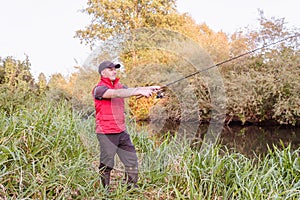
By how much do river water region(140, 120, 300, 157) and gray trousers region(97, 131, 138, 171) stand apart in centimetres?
399

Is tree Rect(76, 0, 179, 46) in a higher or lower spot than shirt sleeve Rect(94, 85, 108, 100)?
higher

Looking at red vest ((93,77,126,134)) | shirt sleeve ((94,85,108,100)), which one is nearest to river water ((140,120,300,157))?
red vest ((93,77,126,134))

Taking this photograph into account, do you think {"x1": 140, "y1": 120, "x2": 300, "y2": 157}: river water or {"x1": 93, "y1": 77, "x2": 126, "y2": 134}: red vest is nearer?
{"x1": 93, "y1": 77, "x2": 126, "y2": 134}: red vest

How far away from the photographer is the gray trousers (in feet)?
8.54

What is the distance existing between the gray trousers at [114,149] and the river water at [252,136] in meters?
3.99

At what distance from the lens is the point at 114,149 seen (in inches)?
103

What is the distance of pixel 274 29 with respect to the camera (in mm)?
12445

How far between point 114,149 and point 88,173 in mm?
296

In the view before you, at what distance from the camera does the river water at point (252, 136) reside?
293 inches

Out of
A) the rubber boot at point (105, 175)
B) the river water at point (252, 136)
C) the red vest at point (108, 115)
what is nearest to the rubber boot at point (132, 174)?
the rubber boot at point (105, 175)

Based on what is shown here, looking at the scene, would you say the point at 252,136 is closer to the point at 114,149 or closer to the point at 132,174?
the point at 132,174

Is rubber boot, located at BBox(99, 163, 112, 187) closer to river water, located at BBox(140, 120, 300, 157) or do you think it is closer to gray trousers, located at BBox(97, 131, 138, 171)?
gray trousers, located at BBox(97, 131, 138, 171)

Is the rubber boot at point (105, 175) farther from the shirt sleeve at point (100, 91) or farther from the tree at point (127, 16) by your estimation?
the tree at point (127, 16)

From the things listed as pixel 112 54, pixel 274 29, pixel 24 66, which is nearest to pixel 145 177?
pixel 112 54
